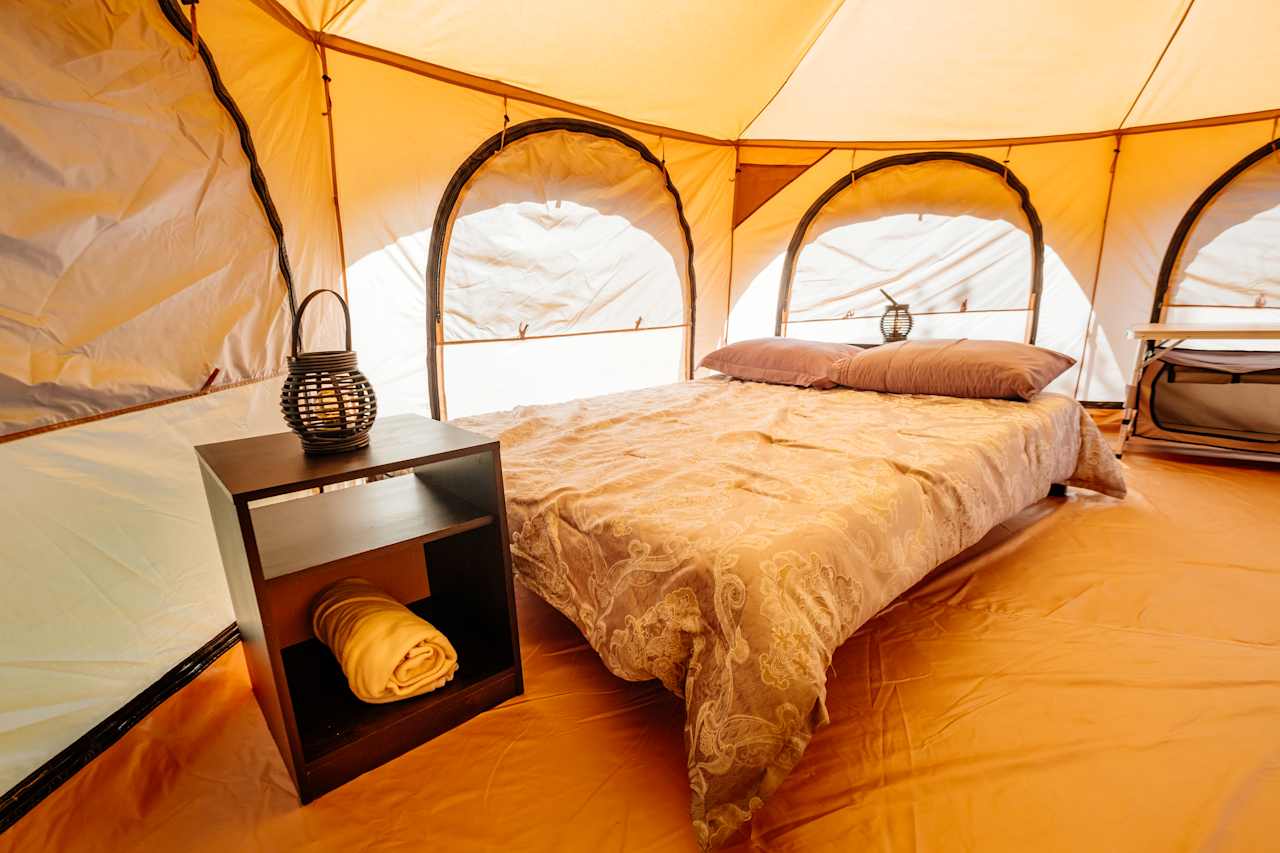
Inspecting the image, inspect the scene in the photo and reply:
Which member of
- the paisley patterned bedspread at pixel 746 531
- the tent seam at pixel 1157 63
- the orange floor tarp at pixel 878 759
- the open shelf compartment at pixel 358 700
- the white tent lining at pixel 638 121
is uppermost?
the tent seam at pixel 1157 63

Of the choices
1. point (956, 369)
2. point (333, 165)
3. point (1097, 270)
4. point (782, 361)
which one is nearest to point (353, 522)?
point (333, 165)

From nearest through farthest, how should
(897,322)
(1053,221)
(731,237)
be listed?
(1053,221) → (897,322) → (731,237)

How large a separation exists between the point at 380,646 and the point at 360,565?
0.31m

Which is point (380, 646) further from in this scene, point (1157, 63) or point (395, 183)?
point (1157, 63)

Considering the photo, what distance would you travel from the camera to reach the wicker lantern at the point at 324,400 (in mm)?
1104

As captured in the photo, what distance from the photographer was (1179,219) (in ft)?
9.91

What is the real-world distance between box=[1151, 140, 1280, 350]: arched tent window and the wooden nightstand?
3.77 metres

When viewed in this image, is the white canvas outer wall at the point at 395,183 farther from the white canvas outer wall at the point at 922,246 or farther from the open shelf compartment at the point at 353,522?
the white canvas outer wall at the point at 922,246

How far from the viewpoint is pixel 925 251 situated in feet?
11.3

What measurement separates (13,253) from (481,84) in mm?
1759

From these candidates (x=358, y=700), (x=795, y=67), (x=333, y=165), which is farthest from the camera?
(x=795, y=67)

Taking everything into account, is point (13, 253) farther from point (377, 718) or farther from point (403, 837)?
point (403, 837)

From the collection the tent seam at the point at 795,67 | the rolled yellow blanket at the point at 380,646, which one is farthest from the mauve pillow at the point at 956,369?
the rolled yellow blanket at the point at 380,646

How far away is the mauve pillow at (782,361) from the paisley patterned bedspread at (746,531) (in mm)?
559
